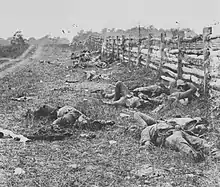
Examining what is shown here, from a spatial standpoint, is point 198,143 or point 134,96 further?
point 134,96

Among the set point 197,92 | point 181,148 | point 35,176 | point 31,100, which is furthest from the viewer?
point 31,100

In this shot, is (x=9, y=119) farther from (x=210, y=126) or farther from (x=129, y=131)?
(x=210, y=126)

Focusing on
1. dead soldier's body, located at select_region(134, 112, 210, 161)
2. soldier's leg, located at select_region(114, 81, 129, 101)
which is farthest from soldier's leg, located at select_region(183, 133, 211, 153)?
soldier's leg, located at select_region(114, 81, 129, 101)

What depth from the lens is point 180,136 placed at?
173 inches

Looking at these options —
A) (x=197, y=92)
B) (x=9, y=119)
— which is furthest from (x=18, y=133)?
(x=197, y=92)

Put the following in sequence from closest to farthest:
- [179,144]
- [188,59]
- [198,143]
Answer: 1. [179,144]
2. [198,143]
3. [188,59]

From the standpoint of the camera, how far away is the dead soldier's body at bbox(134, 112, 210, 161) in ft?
13.8

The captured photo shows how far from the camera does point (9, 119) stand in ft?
20.1

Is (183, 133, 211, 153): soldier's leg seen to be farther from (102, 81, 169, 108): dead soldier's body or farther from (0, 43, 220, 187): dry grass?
(102, 81, 169, 108): dead soldier's body

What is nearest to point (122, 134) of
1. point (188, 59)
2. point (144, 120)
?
point (144, 120)

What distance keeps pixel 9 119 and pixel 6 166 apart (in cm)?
234

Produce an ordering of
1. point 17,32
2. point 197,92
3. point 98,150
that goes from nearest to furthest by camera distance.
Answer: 1. point 98,150
2. point 197,92
3. point 17,32

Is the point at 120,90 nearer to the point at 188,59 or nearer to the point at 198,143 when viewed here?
the point at 188,59

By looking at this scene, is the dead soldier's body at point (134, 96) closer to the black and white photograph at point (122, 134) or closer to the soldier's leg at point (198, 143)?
the black and white photograph at point (122, 134)
